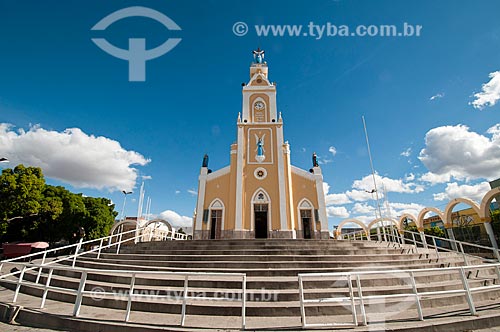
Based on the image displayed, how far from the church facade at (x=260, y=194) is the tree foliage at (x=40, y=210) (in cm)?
1479

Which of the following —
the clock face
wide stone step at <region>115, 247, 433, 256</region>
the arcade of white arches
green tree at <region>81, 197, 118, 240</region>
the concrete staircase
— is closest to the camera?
the concrete staircase

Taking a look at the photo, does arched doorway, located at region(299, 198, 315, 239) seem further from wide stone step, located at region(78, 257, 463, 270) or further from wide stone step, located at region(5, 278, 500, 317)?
wide stone step, located at region(5, 278, 500, 317)

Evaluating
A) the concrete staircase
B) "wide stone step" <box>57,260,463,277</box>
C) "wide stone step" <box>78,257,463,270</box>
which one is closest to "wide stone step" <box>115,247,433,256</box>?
the concrete staircase

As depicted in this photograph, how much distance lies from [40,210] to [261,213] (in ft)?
67.2

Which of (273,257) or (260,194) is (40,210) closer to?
(260,194)

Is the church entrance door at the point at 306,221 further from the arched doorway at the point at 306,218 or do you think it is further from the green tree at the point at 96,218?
the green tree at the point at 96,218

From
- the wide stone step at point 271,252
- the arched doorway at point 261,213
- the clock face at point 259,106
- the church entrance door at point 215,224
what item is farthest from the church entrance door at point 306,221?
the clock face at point 259,106

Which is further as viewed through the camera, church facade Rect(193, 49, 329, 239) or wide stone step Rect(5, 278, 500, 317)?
church facade Rect(193, 49, 329, 239)

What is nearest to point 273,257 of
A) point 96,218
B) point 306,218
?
point 306,218

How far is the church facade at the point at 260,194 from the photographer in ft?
53.5

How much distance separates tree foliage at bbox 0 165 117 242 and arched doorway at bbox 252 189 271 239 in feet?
61.6

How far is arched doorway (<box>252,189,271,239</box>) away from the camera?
1692cm

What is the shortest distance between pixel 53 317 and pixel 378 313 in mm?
6655

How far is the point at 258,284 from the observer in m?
5.98
